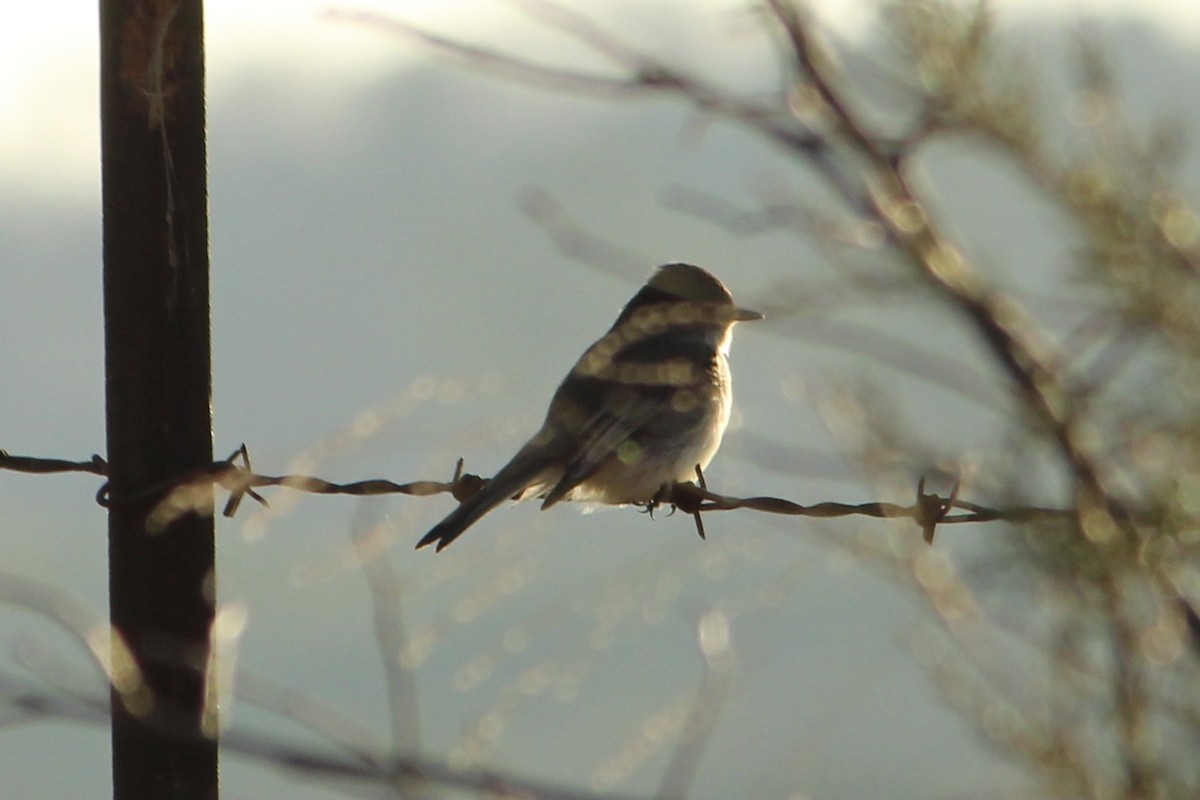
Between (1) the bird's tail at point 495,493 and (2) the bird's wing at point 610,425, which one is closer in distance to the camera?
(1) the bird's tail at point 495,493

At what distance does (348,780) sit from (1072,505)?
1512 millimetres

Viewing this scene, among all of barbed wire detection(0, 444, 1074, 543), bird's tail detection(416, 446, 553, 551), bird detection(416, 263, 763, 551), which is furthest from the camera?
bird detection(416, 263, 763, 551)

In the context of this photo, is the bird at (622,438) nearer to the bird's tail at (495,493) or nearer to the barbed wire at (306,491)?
the bird's tail at (495,493)

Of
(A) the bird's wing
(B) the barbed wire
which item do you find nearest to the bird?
(A) the bird's wing

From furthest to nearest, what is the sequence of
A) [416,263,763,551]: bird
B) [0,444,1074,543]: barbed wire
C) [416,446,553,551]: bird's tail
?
[416,263,763,551]: bird, [416,446,553,551]: bird's tail, [0,444,1074,543]: barbed wire

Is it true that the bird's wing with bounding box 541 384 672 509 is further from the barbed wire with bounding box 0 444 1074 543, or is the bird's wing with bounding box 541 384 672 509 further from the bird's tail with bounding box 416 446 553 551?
the barbed wire with bounding box 0 444 1074 543

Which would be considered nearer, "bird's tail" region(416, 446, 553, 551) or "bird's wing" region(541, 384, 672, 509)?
"bird's tail" region(416, 446, 553, 551)

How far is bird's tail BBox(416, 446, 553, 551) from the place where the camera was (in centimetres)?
512

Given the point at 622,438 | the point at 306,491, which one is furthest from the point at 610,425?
the point at 306,491

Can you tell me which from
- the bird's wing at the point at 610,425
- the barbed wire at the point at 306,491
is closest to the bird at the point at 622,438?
the bird's wing at the point at 610,425

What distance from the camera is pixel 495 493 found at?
560 centimetres

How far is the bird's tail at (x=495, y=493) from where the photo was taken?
16.8ft

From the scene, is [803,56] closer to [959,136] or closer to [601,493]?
[959,136]

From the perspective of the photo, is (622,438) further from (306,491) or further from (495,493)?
(306,491)
